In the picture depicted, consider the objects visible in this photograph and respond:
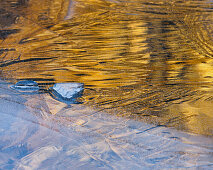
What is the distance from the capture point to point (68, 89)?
2.51 ft

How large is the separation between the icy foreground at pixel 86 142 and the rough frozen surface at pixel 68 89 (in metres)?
0.04

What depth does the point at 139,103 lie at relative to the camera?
2.36 feet

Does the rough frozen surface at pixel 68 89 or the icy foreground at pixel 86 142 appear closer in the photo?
the icy foreground at pixel 86 142

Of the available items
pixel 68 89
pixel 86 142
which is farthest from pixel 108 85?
pixel 86 142

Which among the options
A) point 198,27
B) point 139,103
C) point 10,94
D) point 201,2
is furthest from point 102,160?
point 201,2

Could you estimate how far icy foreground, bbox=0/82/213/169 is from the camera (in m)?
0.57

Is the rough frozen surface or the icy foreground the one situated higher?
the rough frozen surface

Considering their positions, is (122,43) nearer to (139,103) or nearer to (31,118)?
(139,103)

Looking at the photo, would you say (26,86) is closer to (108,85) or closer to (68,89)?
(68,89)

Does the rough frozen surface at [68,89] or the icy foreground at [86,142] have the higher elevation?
the rough frozen surface at [68,89]

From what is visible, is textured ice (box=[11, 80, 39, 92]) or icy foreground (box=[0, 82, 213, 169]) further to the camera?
textured ice (box=[11, 80, 39, 92])

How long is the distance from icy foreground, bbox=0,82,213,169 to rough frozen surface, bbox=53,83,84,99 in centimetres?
4

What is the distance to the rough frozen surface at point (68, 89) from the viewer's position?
2.45ft

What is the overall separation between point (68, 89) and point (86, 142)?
21 cm
